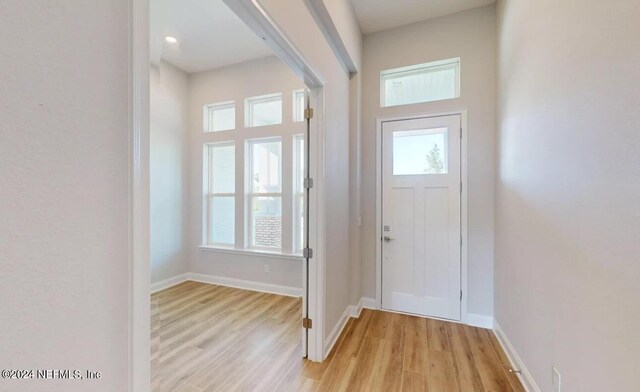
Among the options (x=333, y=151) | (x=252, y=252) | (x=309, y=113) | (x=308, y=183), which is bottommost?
(x=252, y=252)

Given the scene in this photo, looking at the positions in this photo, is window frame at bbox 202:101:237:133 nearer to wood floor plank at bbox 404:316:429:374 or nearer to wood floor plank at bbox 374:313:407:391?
wood floor plank at bbox 374:313:407:391

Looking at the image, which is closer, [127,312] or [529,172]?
[127,312]

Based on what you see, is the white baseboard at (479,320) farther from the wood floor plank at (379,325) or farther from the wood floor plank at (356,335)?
the wood floor plank at (356,335)

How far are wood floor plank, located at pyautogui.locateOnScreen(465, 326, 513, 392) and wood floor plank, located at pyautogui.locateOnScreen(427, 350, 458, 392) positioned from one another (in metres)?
0.22

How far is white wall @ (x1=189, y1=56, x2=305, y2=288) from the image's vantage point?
3.68 metres

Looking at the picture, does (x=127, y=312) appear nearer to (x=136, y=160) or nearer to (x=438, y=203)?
(x=136, y=160)

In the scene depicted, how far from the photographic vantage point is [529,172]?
1.85 metres

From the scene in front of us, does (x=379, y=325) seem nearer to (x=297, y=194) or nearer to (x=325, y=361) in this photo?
(x=325, y=361)

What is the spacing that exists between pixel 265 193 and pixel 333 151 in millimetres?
1804

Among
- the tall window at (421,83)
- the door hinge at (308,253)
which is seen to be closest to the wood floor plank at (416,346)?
the door hinge at (308,253)

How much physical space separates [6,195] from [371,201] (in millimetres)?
3012

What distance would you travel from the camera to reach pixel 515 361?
6.64 feet

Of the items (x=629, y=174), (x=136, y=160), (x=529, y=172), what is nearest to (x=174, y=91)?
(x=136, y=160)

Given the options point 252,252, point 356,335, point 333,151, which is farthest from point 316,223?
point 252,252
